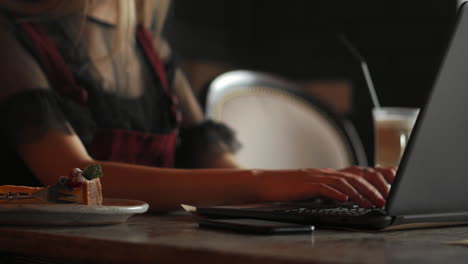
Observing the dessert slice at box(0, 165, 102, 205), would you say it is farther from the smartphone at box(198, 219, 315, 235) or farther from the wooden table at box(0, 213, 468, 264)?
the smartphone at box(198, 219, 315, 235)

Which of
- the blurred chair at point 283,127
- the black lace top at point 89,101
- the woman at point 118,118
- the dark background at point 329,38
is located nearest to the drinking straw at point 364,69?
the woman at point 118,118

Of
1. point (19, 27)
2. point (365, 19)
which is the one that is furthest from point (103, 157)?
point (365, 19)

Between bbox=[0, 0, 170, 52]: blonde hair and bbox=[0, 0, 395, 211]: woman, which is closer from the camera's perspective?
bbox=[0, 0, 395, 211]: woman

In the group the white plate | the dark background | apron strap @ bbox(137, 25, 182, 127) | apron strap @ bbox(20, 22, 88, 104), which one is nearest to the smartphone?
the white plate

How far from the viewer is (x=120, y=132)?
1.40 metres

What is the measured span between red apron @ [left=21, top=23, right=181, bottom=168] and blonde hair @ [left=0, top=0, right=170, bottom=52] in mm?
31

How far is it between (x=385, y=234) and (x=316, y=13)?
264 cm

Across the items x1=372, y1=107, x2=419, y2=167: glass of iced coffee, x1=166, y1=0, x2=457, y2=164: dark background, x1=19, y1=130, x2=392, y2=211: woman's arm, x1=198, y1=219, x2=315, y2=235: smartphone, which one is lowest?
x1=198, y1=219, x2=315, y2=235: smartphone

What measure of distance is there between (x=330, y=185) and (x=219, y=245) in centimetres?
40

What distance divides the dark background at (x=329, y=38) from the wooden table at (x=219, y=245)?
2.08 metres

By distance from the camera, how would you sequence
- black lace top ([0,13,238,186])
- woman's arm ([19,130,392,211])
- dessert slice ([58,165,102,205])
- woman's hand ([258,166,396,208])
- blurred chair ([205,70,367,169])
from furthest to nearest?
blurred chair ([205,70,367,169]), black lace top ([0,13,238,186]), woman's arm ([19,130,392,211]), woman's hand ([258,166,396,208]), dessert slice ([58,165,102,205])

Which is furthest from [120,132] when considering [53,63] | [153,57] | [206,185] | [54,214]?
[54,214]

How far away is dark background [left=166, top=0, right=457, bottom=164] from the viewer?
9.61 ft

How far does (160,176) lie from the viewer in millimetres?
1014
